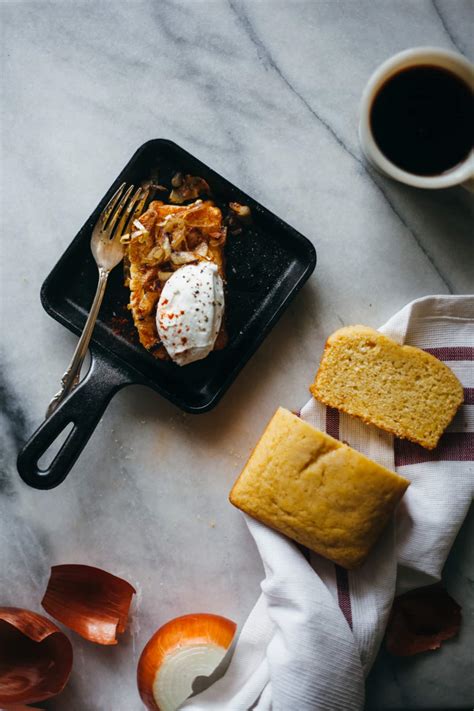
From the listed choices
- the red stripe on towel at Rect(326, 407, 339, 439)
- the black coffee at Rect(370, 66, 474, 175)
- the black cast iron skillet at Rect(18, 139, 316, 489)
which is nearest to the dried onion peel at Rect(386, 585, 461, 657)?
the red stripe on towel at Rect(326, 407, 339, 439)

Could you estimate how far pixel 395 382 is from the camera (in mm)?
1549

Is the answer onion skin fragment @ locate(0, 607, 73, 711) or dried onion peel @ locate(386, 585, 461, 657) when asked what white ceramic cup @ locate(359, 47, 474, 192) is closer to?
dried onion peel @ locate(386, 585, 461, 657)

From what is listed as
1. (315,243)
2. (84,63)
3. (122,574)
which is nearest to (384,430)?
(315,243)

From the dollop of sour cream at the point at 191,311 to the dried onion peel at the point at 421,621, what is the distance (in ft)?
2.51

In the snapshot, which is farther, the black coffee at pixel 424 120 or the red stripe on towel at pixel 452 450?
the red stripe on towel at pixel 452 450

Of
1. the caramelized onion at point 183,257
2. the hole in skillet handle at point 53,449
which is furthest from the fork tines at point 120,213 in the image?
the hole in skillet handle at point 53,449

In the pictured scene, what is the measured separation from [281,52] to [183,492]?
1.10m

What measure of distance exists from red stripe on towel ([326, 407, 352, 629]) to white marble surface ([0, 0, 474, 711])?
0.10 meters

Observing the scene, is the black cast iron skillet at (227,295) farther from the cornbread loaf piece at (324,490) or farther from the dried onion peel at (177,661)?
the dried onion peel at (177,661)

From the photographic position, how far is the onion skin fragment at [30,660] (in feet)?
5.17

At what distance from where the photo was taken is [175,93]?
5.60 ft

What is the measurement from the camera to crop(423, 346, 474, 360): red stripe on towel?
1616 millimetres

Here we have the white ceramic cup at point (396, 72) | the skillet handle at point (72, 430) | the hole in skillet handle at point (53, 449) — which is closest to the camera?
the white ceramic cup at point (396, 72)

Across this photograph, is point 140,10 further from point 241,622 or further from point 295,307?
point 241,622
